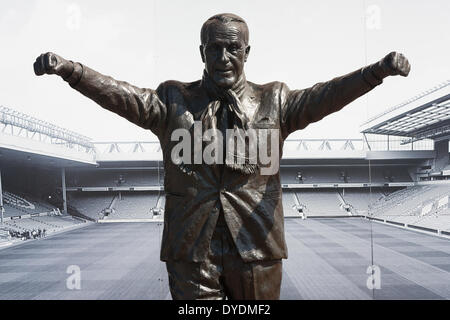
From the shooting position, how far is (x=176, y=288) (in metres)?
1.90

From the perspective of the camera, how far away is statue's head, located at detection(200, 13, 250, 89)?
1.80m

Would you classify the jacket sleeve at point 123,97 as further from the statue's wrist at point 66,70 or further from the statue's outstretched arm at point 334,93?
the statue's outstretched arm at point 334,93

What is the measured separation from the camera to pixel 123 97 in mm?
1792

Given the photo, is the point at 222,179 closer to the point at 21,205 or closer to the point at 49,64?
the point at 49,64

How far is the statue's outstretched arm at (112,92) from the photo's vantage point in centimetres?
156

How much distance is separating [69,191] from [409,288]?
29.1 meters

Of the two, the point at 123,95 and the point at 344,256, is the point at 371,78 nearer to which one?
the point at 123,95

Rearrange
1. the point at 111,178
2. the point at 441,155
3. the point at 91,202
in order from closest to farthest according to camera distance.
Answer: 1. the point at 441,155
2. the point at 91,202
3. the point at 111,178

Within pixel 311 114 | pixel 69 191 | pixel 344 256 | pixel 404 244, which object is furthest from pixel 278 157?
pixel 69 191

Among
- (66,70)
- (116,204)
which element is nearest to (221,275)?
(66,70)

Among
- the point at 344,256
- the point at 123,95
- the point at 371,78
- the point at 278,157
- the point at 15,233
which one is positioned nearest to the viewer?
the point at 371,78

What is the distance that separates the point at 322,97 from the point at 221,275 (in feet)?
4.07

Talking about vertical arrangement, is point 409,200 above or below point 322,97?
below

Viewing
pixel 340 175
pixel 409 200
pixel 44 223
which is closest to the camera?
pixel 44 223
